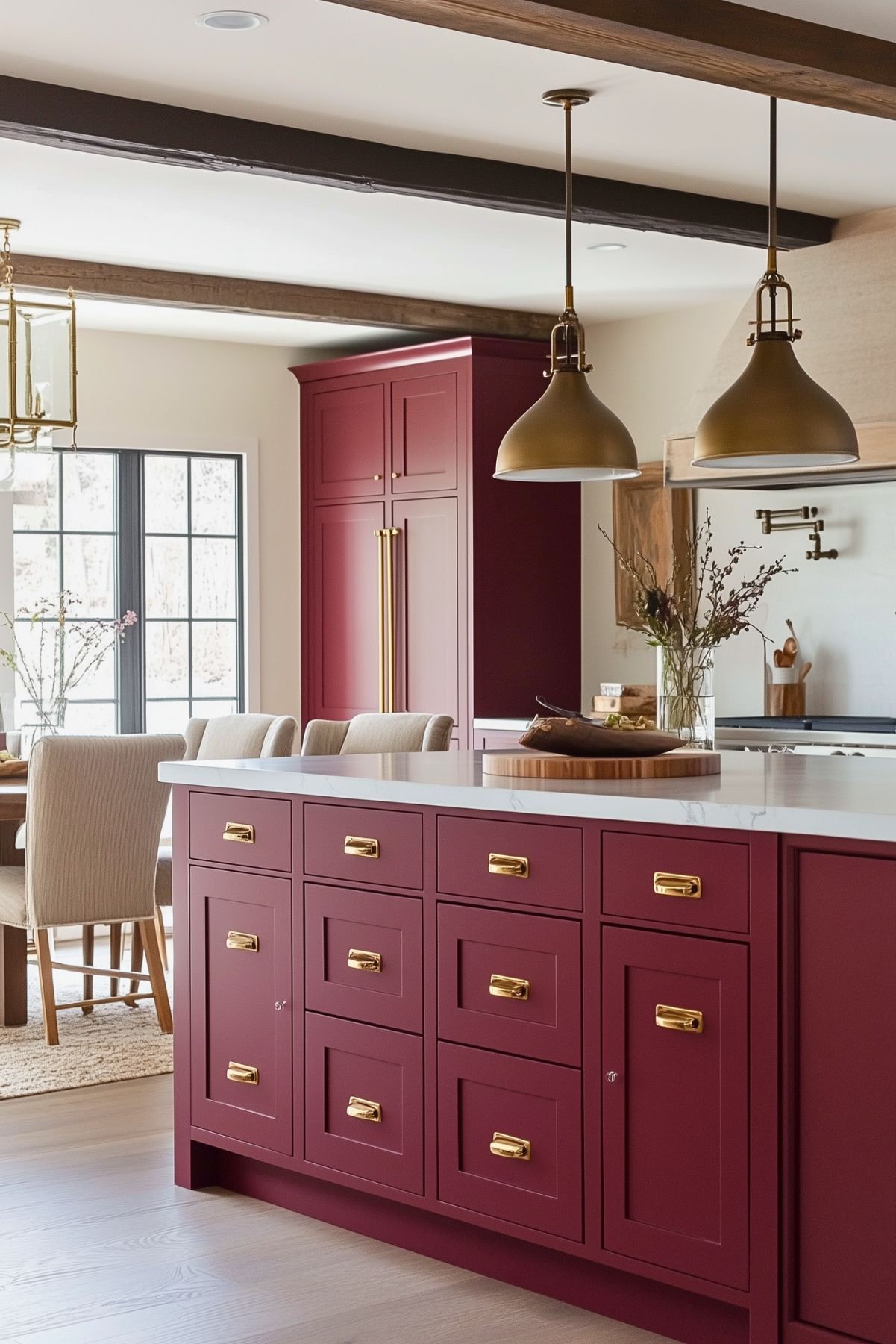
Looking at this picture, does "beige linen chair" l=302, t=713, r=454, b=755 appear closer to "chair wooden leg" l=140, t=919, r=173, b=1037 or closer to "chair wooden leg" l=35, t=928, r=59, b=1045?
"chair wooden leg" l=140, t=919, r=173, b=1037

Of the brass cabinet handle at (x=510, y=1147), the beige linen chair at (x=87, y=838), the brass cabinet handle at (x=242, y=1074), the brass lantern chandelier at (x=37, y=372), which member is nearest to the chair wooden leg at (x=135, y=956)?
the beige linen chair at (x=87, y=838)

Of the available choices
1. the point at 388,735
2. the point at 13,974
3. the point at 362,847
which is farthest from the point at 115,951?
the point at 362,847

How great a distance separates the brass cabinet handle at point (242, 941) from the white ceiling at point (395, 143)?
1.96 meters

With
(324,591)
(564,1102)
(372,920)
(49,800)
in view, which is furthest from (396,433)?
(564,1102)

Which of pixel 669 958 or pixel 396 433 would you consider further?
pixel 396 433

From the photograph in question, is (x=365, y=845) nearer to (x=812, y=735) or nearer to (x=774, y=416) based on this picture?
(x=774, y=416)

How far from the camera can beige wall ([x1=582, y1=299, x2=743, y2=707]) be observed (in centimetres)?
681

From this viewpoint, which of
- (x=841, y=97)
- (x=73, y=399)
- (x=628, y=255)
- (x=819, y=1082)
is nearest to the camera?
(x=819, y=1082)

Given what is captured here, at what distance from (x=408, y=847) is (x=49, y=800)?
2051 millimetres

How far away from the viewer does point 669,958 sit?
8.87ft

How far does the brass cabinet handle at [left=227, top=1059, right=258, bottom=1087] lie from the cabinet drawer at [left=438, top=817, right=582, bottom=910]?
70 centimetres

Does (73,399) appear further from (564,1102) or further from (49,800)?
(564,1102)

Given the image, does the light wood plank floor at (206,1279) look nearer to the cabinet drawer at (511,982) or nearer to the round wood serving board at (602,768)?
the cabinet drawer at (511,982)

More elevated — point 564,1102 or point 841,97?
point 841,97
